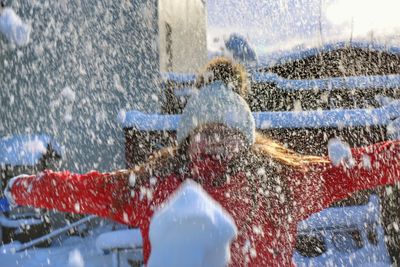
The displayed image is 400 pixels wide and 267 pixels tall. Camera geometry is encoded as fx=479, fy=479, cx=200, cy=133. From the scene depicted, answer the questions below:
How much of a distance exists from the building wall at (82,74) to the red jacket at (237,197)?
26.7 feet

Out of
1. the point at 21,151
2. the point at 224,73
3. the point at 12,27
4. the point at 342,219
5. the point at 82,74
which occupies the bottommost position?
the point at 342,219

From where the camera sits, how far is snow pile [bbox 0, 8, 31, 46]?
961 centimetres

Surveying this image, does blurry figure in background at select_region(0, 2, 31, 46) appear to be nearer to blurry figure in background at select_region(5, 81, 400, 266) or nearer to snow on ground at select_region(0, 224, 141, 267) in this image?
snow on ground at select_region(0, 224, 141, 267)

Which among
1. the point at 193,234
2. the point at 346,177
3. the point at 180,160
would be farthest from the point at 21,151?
the point at 193,234

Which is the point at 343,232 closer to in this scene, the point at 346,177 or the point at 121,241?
the point at 121,241

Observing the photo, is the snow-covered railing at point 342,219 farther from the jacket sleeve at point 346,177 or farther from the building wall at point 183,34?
the building wall at point 183,34

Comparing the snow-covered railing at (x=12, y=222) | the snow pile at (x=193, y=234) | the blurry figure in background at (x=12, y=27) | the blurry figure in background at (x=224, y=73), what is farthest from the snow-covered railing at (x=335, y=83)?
the snow pile at (x=193, y=234)

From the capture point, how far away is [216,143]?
6.84ft

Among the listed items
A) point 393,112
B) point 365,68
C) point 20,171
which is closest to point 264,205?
point 393,112

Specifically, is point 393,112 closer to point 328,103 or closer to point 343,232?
point 343,232

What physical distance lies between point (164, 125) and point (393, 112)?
3403 mm

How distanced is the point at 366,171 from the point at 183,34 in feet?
42.8

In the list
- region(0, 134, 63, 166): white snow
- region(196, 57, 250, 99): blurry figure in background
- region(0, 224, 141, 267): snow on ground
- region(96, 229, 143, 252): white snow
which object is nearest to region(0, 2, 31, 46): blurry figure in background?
region(0, 134, 63, 166): white snow

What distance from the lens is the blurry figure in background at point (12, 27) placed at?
9.61 metres
